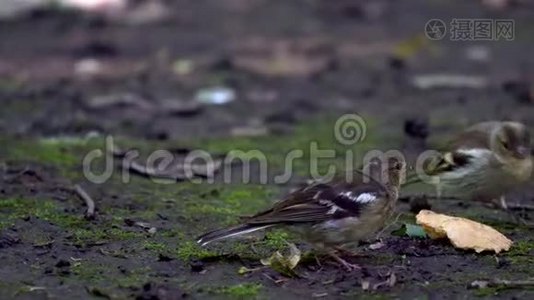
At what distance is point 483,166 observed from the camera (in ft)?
25.7

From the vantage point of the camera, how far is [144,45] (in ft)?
46.3

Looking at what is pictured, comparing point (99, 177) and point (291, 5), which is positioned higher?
point (291, 5)

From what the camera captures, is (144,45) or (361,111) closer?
(361,111)

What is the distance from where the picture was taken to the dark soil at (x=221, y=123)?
19.7ft

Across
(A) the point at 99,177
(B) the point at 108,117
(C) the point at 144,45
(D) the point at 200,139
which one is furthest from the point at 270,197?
(C) the point at 144,45

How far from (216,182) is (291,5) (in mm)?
7341

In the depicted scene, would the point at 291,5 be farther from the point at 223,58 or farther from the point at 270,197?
the point at 270,197

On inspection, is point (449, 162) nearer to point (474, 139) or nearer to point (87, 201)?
point (474, 139)

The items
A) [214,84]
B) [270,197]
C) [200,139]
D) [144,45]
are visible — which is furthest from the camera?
[144,45]

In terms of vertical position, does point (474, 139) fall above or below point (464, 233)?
above
